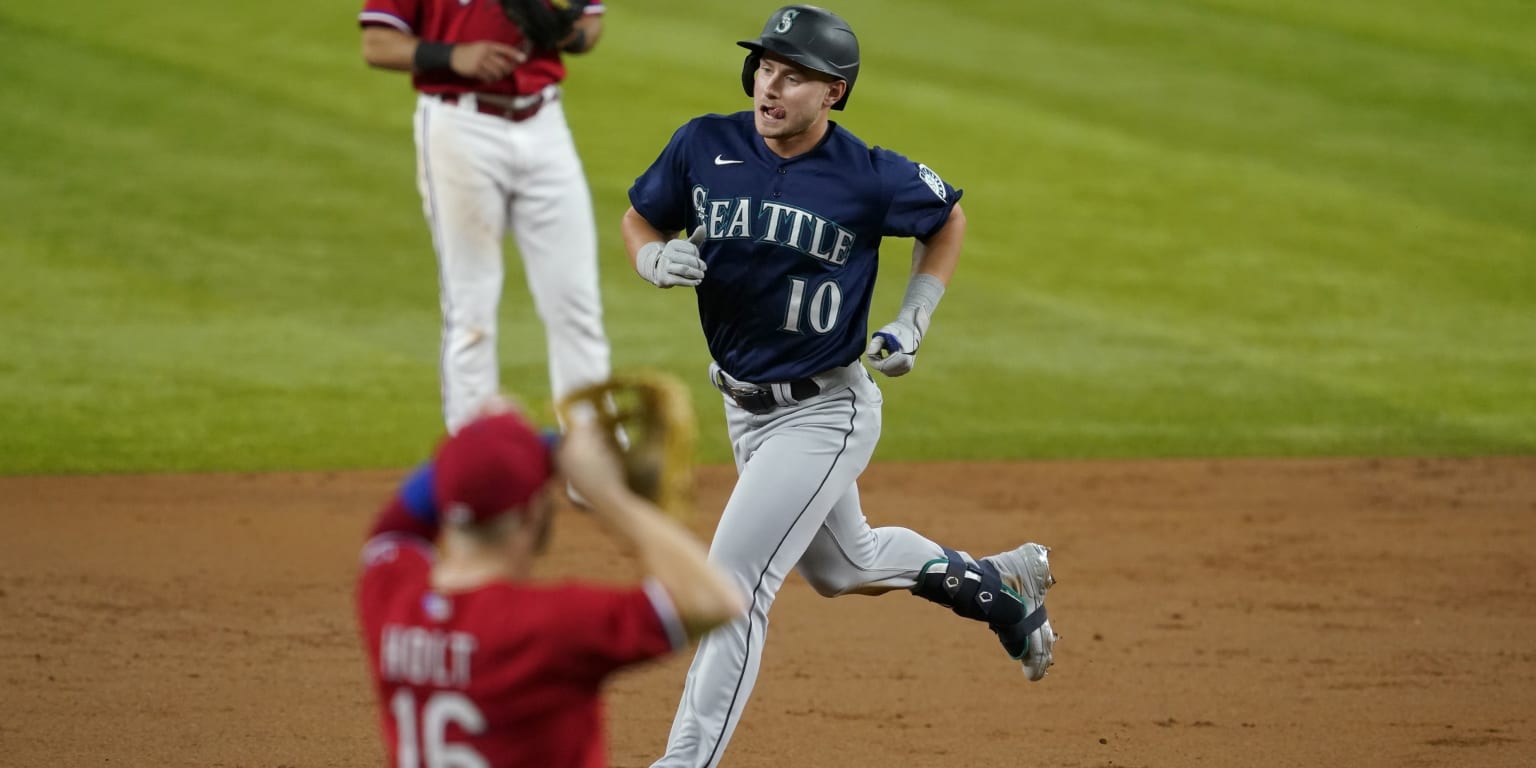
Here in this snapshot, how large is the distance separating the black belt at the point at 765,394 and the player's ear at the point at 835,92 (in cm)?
72

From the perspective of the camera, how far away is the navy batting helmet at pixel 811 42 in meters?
4.33

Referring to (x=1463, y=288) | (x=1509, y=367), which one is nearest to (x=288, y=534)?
(x=1509, y=367)

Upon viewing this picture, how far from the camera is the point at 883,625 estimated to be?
608 cm

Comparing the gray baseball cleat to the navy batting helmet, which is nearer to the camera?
the navy batting helmet

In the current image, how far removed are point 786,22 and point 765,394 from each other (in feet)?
3.10

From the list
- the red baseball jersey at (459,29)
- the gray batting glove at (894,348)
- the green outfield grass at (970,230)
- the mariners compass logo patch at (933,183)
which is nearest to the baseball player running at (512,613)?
the gray batting glove at (894,348)

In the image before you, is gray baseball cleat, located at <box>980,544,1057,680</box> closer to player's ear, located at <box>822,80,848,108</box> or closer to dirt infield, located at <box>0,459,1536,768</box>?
dirt infield, located at <box>0,459,1536,768</box>

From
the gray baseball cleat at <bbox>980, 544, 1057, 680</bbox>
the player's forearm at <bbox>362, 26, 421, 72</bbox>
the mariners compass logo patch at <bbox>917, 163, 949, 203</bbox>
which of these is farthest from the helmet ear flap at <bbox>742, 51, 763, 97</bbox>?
the player's forearm at <bbox>362, 26, 421, 72</bbox>

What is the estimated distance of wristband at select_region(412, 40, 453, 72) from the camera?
6.09 meters

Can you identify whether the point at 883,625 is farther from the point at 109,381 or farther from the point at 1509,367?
the point at 1509,367

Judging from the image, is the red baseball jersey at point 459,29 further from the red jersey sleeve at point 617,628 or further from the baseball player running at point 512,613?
the red jersey sleeve at point 617,628

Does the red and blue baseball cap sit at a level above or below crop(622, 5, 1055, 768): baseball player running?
above

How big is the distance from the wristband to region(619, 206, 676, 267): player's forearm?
70.1 inches

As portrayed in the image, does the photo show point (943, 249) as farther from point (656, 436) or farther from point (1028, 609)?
point (656, 436)
